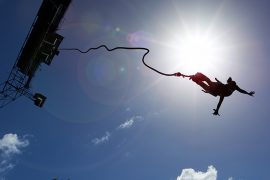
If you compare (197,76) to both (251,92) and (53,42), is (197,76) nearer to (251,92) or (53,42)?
(251,92)

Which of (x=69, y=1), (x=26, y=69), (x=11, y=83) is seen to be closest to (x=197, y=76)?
(x=69, y=1)

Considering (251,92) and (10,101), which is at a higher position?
(10,101)

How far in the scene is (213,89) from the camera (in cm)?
934

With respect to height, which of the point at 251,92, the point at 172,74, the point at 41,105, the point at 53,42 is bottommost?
the point at 251,92

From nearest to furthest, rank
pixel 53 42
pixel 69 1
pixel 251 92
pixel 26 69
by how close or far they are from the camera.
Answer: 1. pixel 251 92
2. pixel 69 1
3. pixel 53 42
4. pixel 26 69

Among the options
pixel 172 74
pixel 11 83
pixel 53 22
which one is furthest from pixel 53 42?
pixel 172 74

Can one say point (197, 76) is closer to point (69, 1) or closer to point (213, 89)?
point (213, 89)

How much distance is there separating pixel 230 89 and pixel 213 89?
0.50 meters

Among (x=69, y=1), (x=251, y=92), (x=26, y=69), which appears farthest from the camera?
(x=26, y=69)

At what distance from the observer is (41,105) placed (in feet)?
58.3

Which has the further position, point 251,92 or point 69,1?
point 69,1

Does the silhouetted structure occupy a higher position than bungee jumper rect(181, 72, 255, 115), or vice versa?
the silhouetted structure

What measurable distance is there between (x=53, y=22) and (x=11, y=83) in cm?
491

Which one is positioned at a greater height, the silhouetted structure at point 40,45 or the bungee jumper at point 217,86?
the silhouetted structure at point 40,45
